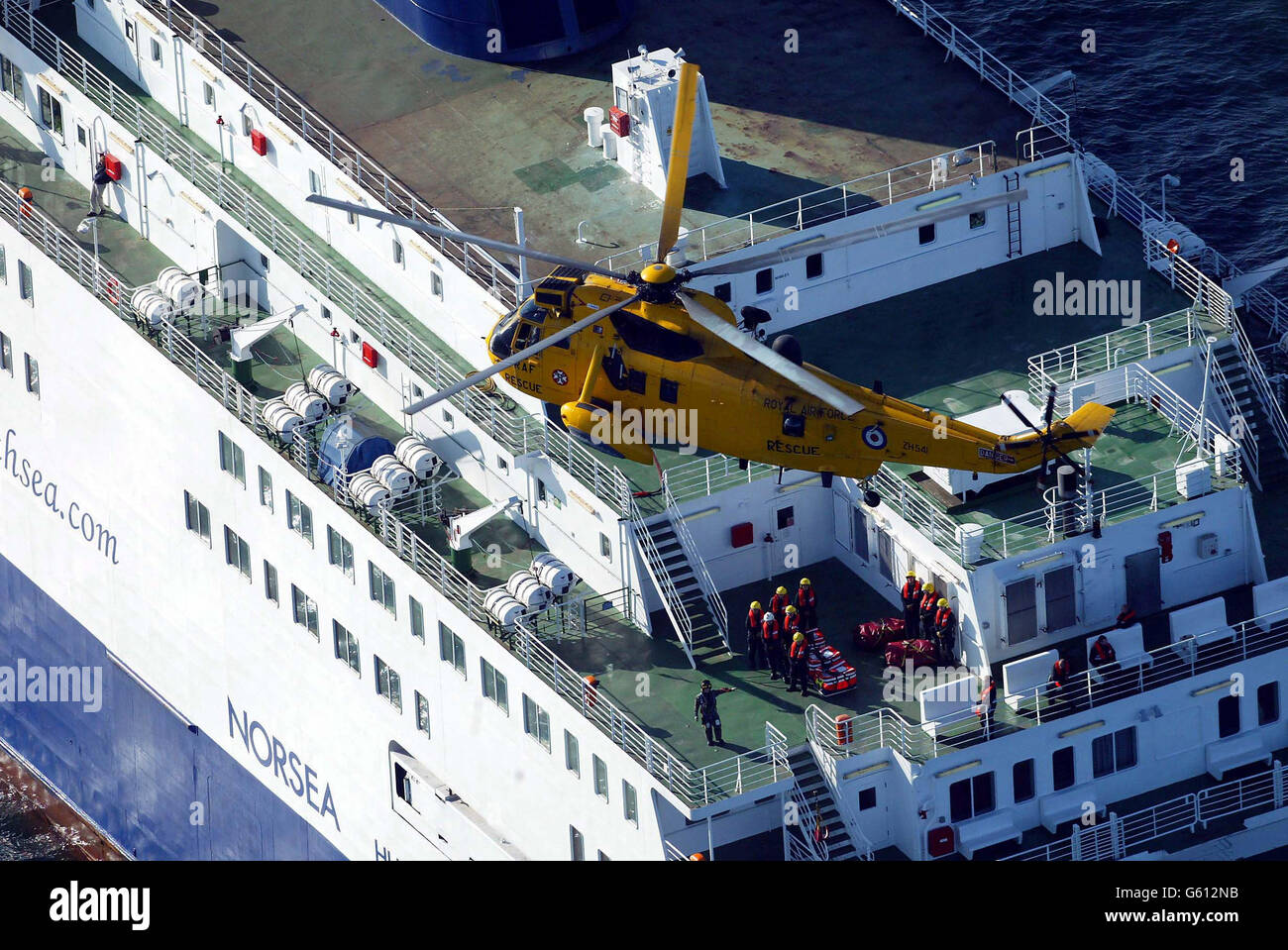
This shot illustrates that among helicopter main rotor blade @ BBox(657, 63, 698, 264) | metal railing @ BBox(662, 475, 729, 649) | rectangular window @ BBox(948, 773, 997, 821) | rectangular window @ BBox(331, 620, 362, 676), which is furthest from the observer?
rectangular window @ BBox(331, 620, 362, 676)

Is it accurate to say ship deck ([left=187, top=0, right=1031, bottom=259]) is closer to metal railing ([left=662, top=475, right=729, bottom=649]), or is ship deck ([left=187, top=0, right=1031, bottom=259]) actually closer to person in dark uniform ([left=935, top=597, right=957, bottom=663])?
metal railing ([left=662, top=475, right=729, bottom=649])

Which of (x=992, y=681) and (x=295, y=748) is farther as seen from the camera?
(x=295, y=748)

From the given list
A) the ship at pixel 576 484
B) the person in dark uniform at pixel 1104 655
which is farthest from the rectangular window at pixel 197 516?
the person in dark uniform at pixel 1104 655

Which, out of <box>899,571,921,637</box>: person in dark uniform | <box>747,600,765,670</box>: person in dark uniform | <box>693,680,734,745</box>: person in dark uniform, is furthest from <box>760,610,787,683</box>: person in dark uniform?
<box>899,571,921,637</box>: person in dark uniform

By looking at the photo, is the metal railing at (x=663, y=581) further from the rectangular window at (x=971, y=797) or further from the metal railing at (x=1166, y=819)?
the metal railing at (x=1166, y=819)

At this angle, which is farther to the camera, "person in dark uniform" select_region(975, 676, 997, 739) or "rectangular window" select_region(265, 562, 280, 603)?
"rectangular window" select_region(265, 562, 280, 603)

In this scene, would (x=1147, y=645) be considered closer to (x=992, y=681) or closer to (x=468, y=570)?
(x=992, y=681)
